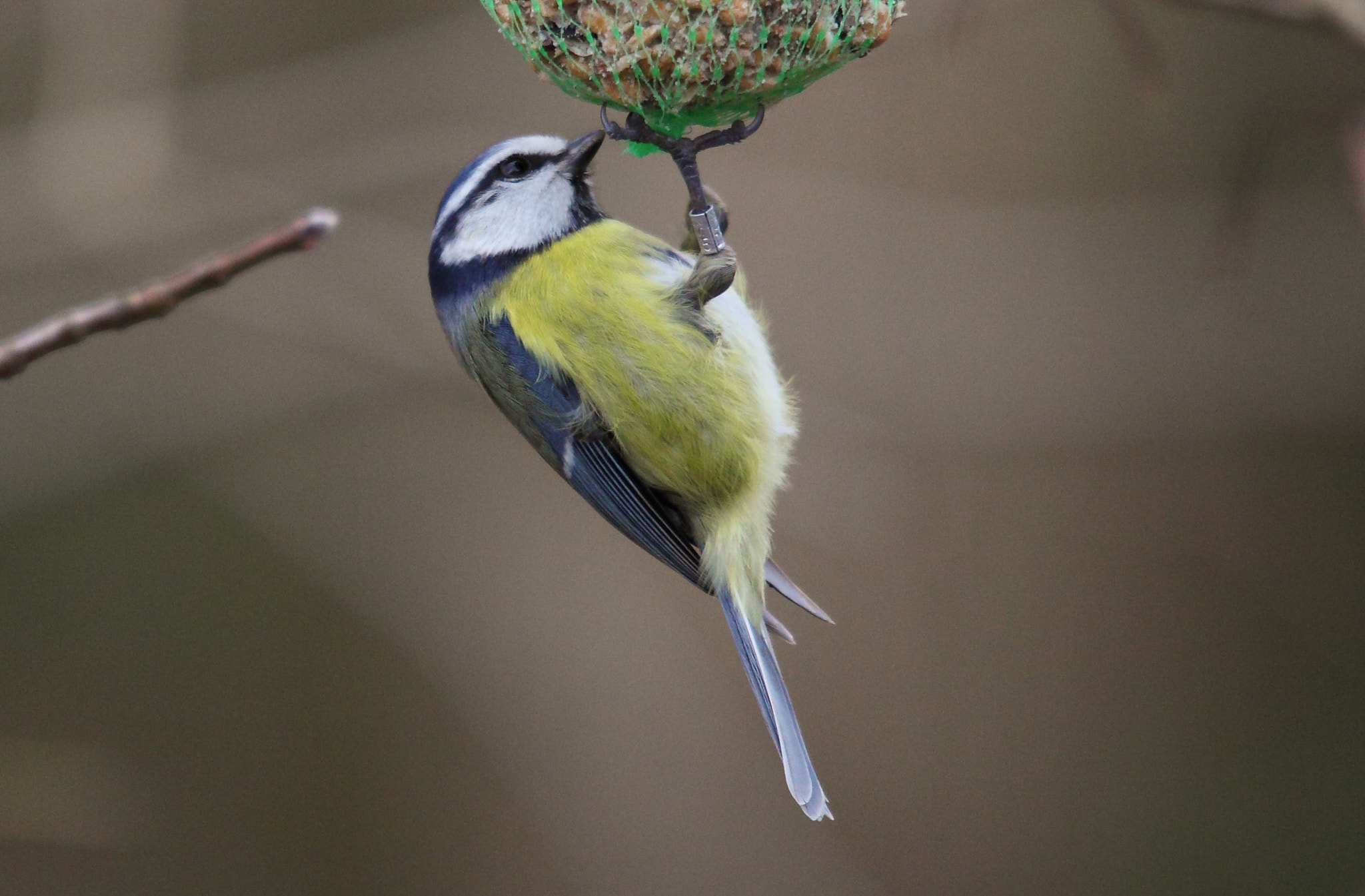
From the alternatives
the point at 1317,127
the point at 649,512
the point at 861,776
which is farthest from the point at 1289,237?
the point at 649,512

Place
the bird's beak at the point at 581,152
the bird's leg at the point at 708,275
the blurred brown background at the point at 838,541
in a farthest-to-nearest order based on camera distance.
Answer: the blurred brown background at the point at 838,541 < the bird's beak at the point at 581,152 < the bird's leg at the point at 708,275

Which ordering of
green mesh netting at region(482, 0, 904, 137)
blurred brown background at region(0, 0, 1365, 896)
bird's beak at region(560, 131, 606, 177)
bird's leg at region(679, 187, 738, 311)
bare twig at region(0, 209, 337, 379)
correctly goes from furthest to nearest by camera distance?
blurred brown background at region(0, 0, 1365, 896) < bird's beak at region(560, 131, 606, 177) < bird's leg at region(679, 187, 738, 311) < green mesh netting at region(482, 0, 904, 137) < bare twig at region(0, 209, 337, 379)

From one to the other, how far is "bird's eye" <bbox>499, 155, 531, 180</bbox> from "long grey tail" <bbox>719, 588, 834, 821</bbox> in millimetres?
742

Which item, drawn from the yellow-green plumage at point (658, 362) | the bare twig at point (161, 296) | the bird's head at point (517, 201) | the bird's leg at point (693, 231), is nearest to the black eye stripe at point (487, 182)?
the bird's head at point (517, 201)

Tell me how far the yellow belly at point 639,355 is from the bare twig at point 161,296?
113 centimetres

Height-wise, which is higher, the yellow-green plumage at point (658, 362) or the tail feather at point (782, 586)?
the yellow-green plumage at point (658, 362)

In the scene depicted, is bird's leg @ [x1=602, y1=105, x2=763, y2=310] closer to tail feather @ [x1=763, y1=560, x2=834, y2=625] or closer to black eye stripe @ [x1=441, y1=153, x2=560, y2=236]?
black eye stripe @ [x1=441, y1=153, x2=560, y2=236]

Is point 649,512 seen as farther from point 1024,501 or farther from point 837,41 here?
point 1024,501

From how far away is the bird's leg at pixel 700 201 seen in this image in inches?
62.4

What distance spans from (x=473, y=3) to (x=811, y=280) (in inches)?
42.4

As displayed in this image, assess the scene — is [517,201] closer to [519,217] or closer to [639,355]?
[519,217]

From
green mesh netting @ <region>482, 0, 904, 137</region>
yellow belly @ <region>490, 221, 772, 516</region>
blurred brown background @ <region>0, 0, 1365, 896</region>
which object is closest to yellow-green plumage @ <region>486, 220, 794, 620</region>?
yellow belly @ <region>490, 221, 772, 516</region>

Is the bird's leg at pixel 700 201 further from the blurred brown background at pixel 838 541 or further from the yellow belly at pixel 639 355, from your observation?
the blurred brown background at pixel 838 541

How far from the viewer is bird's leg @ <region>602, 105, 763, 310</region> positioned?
5.20 feet
